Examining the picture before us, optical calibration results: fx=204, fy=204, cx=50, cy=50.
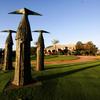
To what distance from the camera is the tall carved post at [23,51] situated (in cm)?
1648

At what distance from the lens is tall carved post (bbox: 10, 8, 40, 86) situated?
54.1 ft

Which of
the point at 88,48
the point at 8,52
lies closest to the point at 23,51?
the point at 8,52

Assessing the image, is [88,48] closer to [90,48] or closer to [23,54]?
[90,48]

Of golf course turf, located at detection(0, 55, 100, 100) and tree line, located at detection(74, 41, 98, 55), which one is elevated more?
tree line, located at detection(74, 41, 98, 55)

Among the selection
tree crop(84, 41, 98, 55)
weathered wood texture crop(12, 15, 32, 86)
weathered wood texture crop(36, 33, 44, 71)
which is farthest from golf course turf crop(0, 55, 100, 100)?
tree crop(84, 41, 98, 55)

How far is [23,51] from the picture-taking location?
1661 cm

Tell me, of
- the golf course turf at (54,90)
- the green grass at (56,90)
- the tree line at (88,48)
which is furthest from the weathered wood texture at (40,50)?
the tree line at (88,48)

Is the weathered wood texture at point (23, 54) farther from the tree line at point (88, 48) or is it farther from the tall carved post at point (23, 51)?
the tree line at point (88, 48)

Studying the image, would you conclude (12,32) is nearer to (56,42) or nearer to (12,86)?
(12,86)

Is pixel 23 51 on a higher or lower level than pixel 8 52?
lower

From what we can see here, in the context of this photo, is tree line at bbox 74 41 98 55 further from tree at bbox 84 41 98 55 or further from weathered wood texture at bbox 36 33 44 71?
weathered wood texture at bbox 36 33 44 71

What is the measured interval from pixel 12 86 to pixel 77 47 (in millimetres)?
85927

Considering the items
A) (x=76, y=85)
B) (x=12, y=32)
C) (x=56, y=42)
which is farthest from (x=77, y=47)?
(x=76, y=85)

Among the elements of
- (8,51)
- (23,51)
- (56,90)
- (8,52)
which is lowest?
(56,90)
